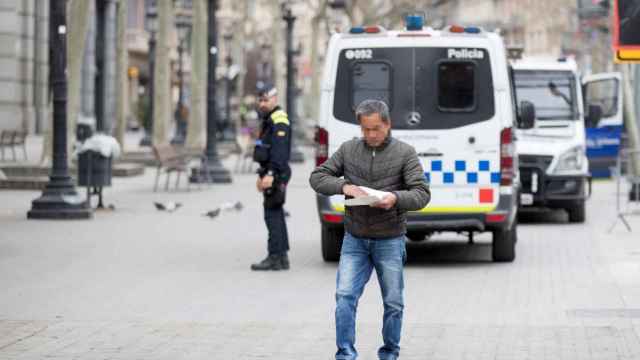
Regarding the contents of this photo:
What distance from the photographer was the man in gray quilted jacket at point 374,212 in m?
9.36

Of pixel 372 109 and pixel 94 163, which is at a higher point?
pixel 372 109

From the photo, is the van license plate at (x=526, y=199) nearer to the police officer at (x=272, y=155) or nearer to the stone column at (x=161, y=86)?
the police officer at (x=272, y=155)

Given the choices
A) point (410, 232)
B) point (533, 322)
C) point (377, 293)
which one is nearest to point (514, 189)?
point (410, 232)

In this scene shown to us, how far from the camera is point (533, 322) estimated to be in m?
12.1


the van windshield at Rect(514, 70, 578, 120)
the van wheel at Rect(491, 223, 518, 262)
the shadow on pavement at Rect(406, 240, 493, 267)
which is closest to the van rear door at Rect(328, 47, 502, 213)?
the van wheel at Rect(491, 223, 518, 262)

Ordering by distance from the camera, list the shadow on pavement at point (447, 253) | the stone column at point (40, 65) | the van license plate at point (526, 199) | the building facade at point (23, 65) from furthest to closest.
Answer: the stone column at point (40, 65), the building facade at point (23, 65), the van license plate at point (526, 199), the shadow on pavement at point (447, 253)

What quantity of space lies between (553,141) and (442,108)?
713 cm

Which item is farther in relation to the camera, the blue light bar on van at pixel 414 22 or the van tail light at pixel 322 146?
the blue light bar on van at pixel 414 22

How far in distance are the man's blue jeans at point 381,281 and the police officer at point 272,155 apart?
6051mm

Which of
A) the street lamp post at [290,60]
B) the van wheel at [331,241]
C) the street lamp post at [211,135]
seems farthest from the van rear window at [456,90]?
the street lamp post at [290,60]

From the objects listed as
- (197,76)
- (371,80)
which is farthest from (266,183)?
(197,76)

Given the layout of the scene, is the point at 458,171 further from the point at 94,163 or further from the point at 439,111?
the point at 94,163

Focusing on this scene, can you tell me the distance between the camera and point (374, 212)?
9.45 m

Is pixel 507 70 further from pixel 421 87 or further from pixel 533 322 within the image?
pixel 533 322
